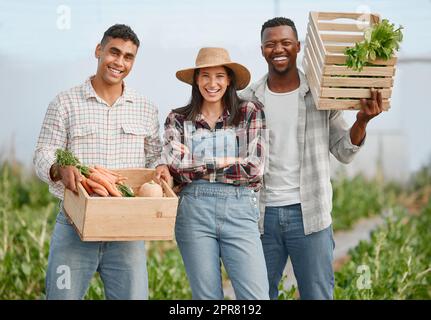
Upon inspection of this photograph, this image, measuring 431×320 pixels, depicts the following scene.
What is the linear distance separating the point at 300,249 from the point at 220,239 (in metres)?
0.50

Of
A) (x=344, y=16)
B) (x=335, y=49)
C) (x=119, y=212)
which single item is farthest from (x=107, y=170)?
(x=344, y=16)

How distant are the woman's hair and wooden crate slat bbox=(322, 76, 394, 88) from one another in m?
Answer: 0.38

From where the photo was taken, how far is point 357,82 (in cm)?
345

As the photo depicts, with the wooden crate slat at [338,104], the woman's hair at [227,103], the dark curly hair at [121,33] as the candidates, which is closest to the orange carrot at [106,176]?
the woman's hair at [227,103]

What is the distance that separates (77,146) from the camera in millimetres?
3518

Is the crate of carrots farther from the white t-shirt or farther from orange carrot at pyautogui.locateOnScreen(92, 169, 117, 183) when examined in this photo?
the white t-shirt

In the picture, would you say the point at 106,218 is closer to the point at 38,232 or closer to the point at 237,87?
the point at 237,87

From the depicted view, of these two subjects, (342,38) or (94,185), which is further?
(342,38)

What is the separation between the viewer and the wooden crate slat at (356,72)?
343 cm

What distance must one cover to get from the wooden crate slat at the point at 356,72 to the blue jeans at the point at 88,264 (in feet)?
3.56

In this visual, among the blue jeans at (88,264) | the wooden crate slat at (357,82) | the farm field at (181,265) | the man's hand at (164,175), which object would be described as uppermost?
the wooden crate slat at (357,82)

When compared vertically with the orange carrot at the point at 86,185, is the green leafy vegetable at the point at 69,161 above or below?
above

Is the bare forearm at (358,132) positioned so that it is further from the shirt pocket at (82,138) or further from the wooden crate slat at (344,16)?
the shirt pocket at (82,138)

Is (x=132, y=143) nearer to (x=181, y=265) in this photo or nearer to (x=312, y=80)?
(x=312, y=80)
